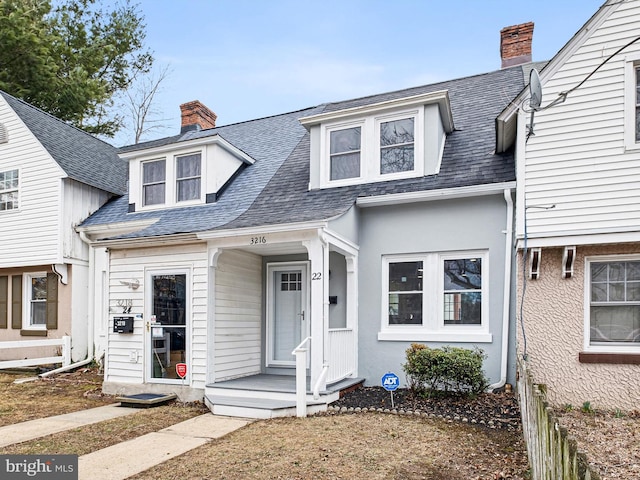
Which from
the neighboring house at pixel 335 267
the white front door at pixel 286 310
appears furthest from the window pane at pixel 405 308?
the white front door at pixel 286 310

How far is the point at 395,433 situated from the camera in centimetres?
584

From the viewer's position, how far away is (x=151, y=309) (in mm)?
8977

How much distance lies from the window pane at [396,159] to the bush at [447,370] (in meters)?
3.44

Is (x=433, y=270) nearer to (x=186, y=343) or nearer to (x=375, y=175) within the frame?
(x=375, y=175)

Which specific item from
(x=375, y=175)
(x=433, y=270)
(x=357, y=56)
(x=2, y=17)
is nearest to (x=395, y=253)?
(x=433, y=270)

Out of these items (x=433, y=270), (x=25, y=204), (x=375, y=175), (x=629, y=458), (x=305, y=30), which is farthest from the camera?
(x=305, y=30)

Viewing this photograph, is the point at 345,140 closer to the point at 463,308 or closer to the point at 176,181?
the point at 463,308

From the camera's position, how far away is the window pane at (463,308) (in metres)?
8.10

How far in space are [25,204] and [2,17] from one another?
9444mm

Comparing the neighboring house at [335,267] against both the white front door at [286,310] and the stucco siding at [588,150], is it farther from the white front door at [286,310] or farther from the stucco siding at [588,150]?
the stucco siding at [588,150]

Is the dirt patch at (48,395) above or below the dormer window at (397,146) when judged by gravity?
below

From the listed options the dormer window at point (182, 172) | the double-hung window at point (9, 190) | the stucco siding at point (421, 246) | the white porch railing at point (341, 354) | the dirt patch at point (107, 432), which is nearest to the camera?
the dirt patch at point (107, 432)

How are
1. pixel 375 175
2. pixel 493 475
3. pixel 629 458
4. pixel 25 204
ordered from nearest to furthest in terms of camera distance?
pixel 493 475
pixel 629 458
pixel 375 175
pixel 25 204

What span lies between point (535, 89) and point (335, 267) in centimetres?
451
